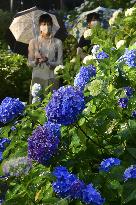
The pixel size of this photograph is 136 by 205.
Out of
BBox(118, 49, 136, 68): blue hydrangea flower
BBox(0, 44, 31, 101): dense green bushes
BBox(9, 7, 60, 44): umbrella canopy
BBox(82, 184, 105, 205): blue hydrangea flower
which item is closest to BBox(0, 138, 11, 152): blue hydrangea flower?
BBox(118, 49, 136, 68): blue hydrangea flower

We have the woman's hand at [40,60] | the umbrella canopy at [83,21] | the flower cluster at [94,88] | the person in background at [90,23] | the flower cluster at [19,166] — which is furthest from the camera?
the umbrella canopy at [83,21]

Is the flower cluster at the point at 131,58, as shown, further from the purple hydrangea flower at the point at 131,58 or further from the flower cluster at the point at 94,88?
the flower cluster at the point at 94,88

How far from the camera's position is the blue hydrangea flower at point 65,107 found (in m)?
2.62

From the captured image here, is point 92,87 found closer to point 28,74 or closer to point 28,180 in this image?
point 28,180

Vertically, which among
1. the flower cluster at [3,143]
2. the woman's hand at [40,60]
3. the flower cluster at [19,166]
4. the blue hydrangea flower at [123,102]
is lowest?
the flower cluster at [19,166]

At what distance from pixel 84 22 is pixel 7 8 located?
7830mm

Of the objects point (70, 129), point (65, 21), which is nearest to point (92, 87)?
point (70, 129)

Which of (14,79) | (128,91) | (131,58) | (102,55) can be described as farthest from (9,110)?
(14,79)

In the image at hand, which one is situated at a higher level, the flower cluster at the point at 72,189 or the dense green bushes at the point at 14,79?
the dense green bushes at the point at 14,79

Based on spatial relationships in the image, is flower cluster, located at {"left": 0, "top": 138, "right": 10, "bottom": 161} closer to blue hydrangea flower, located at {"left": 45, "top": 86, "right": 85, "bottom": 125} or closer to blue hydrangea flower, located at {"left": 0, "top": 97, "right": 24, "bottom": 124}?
blue hydrangea flower, located at {"left": 0, "top": 97, "right": 24, "bottom": 124}

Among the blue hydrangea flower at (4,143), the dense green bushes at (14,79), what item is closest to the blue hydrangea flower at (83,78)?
the blue hydrangea flower at (4,143)

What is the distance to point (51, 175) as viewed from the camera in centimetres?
242

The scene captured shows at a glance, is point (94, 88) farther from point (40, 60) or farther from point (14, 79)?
point (14, 79)

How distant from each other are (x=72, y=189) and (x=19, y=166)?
1.30ft
